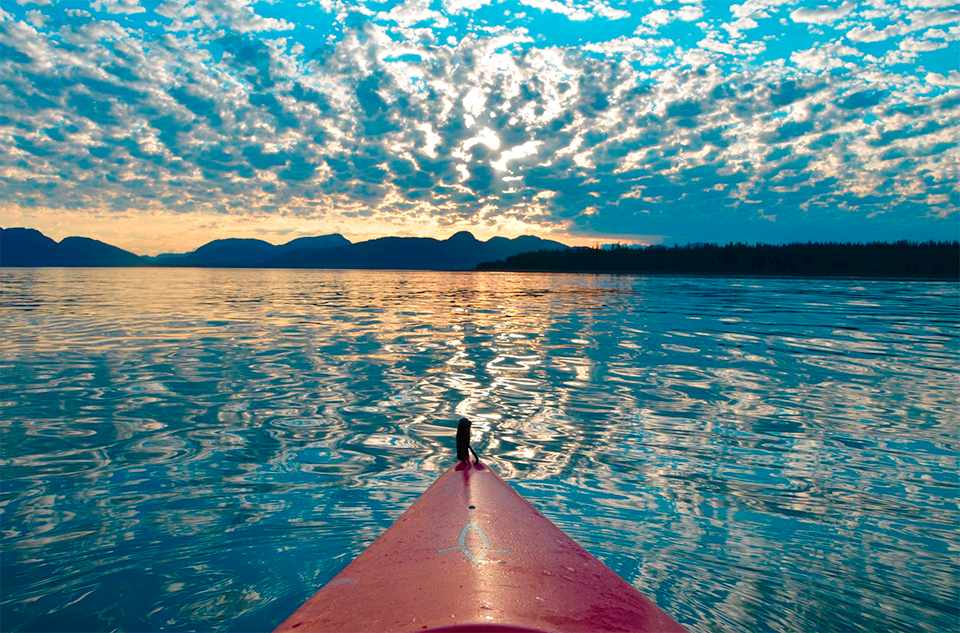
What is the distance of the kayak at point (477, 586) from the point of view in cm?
232

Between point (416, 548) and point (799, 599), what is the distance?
2938 millimetres

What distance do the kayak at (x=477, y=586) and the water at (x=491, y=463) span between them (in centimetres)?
117

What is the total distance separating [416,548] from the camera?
11.0 ft

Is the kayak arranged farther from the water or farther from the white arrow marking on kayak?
the water

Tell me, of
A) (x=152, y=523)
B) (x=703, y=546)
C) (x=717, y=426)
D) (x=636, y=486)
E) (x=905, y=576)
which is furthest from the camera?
(x=717, y=426)

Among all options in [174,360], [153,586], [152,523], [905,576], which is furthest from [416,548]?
[174,360]

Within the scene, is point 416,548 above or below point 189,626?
above

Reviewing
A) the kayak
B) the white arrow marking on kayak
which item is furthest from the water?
the white arrow marking on kayak

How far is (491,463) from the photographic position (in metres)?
6.72

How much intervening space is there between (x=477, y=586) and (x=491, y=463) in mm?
4150

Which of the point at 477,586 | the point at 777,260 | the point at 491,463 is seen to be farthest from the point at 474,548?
the point at 777,260

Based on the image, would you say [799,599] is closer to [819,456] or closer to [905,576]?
[905,576]

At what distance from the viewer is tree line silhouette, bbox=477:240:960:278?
119 metres

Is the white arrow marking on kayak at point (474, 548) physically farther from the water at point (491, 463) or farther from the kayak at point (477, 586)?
the water at point (491, 463)
